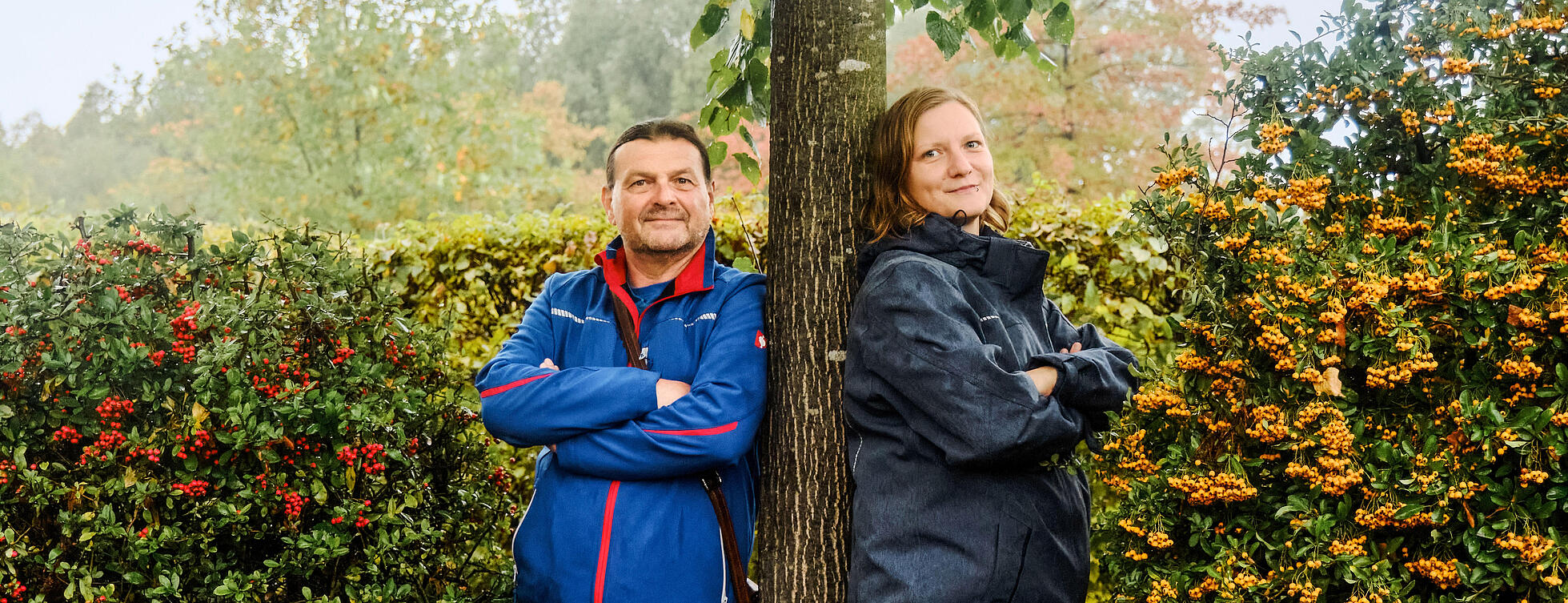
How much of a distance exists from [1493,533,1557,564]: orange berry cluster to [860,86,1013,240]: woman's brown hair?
124 cm

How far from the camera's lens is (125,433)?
2.47 meters

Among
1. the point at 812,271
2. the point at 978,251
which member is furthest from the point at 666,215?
the point at 978,251

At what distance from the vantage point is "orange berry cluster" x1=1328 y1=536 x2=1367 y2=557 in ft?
5.56

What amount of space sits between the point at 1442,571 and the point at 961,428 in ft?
2.74

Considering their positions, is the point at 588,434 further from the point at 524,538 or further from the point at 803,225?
the point at 803,225

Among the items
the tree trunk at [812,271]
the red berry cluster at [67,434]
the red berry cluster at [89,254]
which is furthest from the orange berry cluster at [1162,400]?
the red berry cluster at [89,254]

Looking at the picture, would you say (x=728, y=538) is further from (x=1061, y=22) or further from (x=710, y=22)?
(x=1061, y=22)

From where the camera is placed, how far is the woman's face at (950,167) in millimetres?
2336

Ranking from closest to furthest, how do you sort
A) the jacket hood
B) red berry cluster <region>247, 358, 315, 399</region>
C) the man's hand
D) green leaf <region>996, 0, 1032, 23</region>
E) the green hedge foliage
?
the jacket hood
the man's hand
red berry cluster <region>247, 358, 315, 399</region>
green leaf <region>996, 0, 1032, 23</region>
the green hedge foliage

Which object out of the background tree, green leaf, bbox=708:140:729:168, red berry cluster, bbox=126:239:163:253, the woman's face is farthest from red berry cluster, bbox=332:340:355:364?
the background tree

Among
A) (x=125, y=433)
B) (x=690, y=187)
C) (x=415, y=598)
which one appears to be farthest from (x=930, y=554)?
(x=125, y=433)

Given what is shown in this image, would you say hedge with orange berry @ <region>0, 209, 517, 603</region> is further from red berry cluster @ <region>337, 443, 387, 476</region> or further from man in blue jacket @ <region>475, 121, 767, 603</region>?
man in blue jacket @ <region>475, 121, 767, 603</region>

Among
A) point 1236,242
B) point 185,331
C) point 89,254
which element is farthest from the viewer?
point 89,254

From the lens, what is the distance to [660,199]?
101 inches
